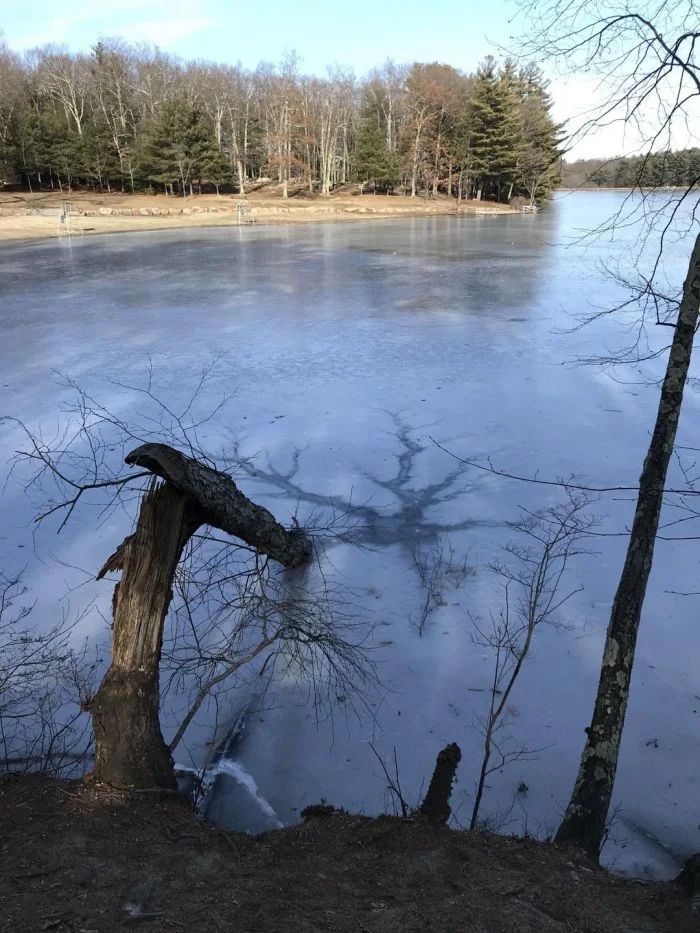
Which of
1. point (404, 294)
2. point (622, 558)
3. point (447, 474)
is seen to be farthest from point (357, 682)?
point (404, 294)

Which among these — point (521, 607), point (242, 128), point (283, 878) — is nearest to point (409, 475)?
point (521, 607)

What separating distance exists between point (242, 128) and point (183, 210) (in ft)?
61.6

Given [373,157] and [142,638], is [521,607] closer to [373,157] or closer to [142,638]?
[142,638]

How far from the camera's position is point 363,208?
1802 inches

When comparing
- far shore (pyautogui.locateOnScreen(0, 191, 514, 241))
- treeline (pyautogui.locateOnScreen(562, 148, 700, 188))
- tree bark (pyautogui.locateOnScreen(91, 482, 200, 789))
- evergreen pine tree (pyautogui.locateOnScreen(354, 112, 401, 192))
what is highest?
evergreen pine tree (pyautogui.locateOnScreen(354, 112, 401, 192))

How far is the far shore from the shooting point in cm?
3450

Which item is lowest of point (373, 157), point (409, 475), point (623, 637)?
point (409, 475)

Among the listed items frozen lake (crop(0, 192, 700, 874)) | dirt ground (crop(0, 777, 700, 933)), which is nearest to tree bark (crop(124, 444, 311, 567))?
frozen lake (crop(0, 192, 700, 874))

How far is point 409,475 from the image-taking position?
25.8ft

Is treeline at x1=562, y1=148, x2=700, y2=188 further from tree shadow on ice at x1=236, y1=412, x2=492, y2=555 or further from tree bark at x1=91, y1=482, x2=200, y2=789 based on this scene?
tree shadow on ice at x1=236, y1=412, x2=492, y2=555

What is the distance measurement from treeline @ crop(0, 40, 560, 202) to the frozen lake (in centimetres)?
3035

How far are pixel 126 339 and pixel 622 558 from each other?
31.9 ft

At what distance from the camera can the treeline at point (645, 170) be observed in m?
4.09

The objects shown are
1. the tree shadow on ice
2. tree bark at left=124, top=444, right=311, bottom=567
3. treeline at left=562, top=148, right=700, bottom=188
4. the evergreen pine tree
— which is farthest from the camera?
the evergreen pine tree
